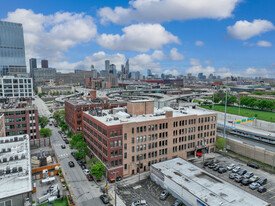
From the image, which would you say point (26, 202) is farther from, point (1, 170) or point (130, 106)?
point (130, 106)

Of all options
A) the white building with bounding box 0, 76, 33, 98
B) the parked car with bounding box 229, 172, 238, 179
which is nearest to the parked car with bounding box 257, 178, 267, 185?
the parked car with bounding box 229, 172, 238, 179

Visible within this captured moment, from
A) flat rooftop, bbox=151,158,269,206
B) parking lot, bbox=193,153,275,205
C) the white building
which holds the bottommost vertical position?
Answer: parking lot, bbox=193,153,275,205

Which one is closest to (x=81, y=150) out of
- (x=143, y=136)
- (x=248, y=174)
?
(x=143, y=136)

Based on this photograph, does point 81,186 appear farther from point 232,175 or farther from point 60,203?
point 232,175

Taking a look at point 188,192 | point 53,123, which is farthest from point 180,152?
point 53,123

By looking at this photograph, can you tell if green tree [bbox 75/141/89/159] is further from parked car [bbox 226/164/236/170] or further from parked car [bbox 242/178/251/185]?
parked car [bbox 242/178/251/185]

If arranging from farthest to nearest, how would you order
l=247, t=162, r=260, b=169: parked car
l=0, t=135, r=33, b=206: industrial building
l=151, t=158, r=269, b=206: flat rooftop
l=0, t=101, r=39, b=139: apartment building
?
1. l=0, t=101, r=39, b=139: apartment building
2. l=247, t=162, r=260, b=169: parked car
3. l=151, t=158, r=269, b=206: flat rooftop
4. l=0, t=135, r=33, b=206: industrial building

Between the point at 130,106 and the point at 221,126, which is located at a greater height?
the point at 130,106
